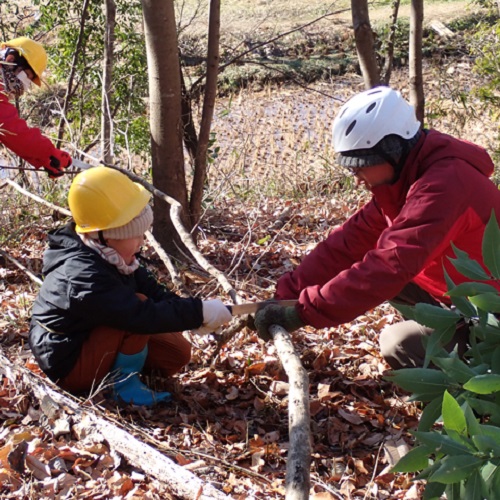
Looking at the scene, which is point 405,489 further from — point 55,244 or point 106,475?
point 55,244

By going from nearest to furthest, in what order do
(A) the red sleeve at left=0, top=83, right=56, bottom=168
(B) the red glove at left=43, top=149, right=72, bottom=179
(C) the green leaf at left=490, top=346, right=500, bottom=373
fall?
(C) the green leaf at left=490, top=346, right=500, bottom=373 → (A) the red sleeve at left=0, top=83, right=56, bottom=168 → (B) the red glove at left=43, top=149, right=72, bottom=179

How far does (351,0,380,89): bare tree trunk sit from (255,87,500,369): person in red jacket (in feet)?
9.89

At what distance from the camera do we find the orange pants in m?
3.50

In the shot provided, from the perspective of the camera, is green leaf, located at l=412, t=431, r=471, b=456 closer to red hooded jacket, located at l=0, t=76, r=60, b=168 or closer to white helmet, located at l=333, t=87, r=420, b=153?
white helmet, located at l=333, t=87, r=420, b=153

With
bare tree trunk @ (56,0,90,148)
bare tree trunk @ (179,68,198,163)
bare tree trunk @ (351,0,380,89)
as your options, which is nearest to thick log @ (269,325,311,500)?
bare tree trunk @ (179,68,198,163)

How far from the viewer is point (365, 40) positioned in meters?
6.25

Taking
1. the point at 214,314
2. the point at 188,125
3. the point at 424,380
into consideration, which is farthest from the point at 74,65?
the point at 424,380

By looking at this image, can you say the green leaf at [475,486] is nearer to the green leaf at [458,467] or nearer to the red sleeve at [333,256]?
the green leaf at [458,467]

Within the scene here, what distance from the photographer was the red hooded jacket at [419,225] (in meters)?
3.05

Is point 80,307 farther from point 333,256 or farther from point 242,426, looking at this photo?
point 333,256

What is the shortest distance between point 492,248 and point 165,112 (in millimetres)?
3730

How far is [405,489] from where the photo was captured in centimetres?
298

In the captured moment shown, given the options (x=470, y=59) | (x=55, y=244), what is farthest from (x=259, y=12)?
(x=55, y=244)

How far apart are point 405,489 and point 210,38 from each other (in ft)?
12.4
